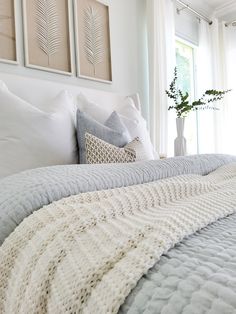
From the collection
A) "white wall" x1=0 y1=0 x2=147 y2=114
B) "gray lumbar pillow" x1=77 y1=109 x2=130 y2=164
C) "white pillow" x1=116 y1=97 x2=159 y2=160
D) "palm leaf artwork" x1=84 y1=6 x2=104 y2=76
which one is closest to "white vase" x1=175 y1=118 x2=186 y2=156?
"white wall" x1=0 y1=0 x2=147 y2=114

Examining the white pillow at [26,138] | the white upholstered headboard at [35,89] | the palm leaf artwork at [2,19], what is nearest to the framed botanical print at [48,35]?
the palm leaf artwork at [2,19]

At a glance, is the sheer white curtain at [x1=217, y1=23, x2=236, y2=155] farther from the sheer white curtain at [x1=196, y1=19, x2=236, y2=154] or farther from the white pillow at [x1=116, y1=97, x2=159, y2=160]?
the white pillow at [x1=116, y1=97, x2=159, y2=160]

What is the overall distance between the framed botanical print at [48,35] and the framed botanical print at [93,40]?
9 centimetres

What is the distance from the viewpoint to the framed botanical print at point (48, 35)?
1.98 metres

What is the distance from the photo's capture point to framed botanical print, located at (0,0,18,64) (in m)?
1.85

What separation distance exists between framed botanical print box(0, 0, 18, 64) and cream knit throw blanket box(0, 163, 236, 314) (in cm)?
157

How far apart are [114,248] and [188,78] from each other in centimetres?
366

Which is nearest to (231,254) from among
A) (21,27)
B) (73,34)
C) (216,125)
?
(21,27)

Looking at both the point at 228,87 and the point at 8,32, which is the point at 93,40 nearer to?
the point at 8,32

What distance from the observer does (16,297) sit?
1.58ft

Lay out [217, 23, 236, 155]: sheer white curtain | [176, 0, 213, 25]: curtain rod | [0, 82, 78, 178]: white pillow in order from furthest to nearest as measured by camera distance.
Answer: [217, 23, 236, 155]: sheer white curtain → [176, 0, 213, 25]: curtain rod → [0, 82, 78, 178]: white pillow

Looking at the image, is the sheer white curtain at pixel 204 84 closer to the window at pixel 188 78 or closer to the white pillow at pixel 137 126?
the window at pixel 188 78

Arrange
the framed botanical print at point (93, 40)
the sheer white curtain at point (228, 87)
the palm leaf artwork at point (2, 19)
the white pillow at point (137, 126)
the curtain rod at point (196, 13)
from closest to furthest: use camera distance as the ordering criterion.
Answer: the palm leaf artwork at point (2, 19) → the white pillow at point (137, 126) → the framed botanical print at point (93, 40) → the curtain rod at point (196, 13) → the sheer white curtain at point (228, 87)

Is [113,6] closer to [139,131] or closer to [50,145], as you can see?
[139,131]
